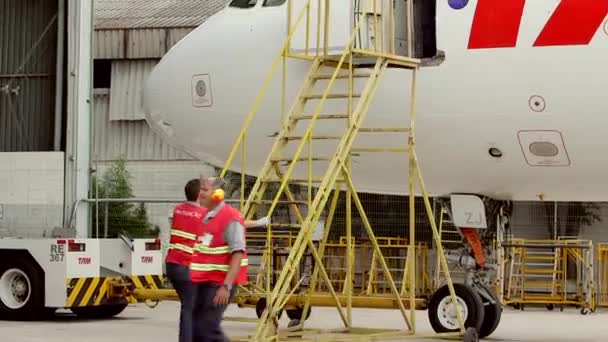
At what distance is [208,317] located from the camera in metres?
11.5

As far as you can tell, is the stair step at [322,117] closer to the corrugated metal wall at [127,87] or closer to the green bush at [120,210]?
the green bush at [120,210]

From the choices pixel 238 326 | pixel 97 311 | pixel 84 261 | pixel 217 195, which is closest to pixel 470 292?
pixel 238 326

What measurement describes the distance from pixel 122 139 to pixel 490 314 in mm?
22166

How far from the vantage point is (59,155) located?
22.7 meters

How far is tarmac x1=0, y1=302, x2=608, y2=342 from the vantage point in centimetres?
1734

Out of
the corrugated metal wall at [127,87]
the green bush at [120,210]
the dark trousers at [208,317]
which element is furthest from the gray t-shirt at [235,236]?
the corrugated metal wall at [127,87]

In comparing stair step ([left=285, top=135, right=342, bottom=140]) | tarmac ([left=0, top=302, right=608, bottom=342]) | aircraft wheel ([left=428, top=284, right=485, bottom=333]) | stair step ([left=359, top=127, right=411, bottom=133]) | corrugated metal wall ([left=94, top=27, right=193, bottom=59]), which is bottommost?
tarmac ([left=0, top=302, right=608, bottom=342])

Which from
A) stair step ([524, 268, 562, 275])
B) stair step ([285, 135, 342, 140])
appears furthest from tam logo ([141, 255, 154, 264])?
stair step ([524, 268, 562, 275])

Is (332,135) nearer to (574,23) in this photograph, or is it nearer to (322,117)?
(322,117)

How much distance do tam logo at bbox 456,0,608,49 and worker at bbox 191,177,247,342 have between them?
14.4ft

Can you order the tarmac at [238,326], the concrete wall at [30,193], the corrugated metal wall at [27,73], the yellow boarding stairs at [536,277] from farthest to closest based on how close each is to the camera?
the yellow boarding stairs at [536,277] < the corrugated metal wall at [27,73] < the concrete wall at [30,193] < the tarmac at [238,326]

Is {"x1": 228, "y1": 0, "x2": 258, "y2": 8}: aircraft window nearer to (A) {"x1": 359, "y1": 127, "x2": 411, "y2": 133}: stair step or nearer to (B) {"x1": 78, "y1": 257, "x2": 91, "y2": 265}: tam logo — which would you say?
(A) {"x1": 359, "y1": 127, "x2": 411, "y2": 133}: stair step

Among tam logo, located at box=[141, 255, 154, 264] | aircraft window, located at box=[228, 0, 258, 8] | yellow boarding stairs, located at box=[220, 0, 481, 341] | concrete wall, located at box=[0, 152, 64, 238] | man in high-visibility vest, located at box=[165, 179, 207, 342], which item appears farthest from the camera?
concrete wall, located at box=[0, 152, 64, 238]

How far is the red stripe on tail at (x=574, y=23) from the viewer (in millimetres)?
13977
